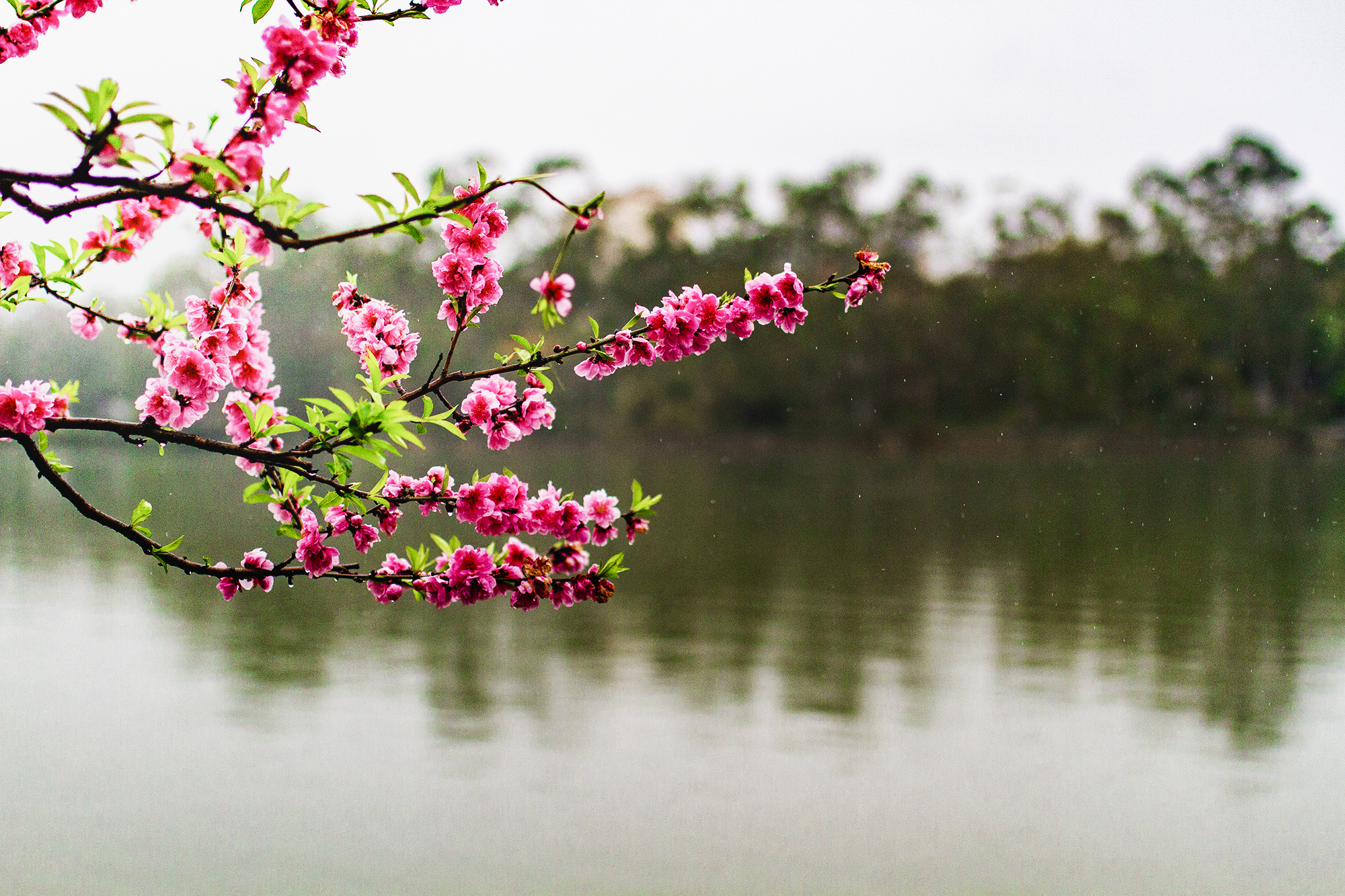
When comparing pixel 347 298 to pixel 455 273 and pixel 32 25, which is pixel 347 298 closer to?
pixel 455 273

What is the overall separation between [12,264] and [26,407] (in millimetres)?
776

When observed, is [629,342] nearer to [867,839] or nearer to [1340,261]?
[867,839]

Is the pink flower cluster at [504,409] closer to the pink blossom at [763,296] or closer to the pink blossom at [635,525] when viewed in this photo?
the pink blossom at [635,525]

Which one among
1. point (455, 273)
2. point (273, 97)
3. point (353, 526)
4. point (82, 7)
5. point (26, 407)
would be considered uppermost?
point (82, 7)

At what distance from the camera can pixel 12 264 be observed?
320 cm

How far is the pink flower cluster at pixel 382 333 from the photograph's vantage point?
3.16 metres

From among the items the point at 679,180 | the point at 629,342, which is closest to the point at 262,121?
the point at 629,342

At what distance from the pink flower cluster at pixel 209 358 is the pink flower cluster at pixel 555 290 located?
33.9 inches

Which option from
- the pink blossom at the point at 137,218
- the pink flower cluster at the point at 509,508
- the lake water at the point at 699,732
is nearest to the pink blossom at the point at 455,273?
the pink flower cluster at the point at 509,508

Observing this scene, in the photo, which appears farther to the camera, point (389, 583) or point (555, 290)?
point (389, 583)

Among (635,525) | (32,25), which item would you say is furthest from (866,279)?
(32,25)

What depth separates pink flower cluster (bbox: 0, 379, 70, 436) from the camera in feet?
8.58

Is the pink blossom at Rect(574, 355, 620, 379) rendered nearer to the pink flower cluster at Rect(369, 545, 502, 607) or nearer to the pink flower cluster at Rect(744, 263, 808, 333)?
the pink flower cluster at Rect(744, 263, 808, 333)

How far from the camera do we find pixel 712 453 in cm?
5634
